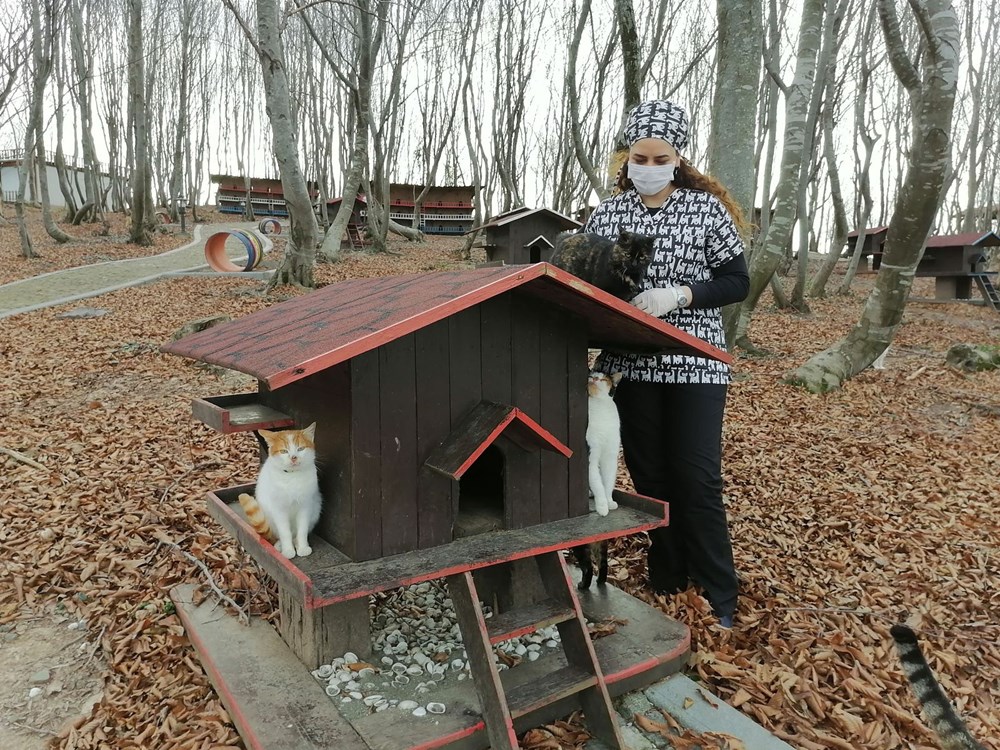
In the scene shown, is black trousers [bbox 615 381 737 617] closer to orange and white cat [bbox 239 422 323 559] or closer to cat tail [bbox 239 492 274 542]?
orange and white cat [bbox 239 422 323 559]

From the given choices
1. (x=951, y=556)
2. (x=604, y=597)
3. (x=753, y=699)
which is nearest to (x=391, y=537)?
(x=604, y=597)

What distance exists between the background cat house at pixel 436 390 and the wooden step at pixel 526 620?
31 centimetres

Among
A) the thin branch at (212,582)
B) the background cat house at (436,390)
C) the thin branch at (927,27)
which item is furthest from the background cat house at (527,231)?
the background cat house at (436,390)

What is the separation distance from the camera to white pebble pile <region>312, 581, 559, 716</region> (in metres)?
2.45

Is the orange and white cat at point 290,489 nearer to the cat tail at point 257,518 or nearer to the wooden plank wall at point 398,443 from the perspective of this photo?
the cat tail at point 257,518

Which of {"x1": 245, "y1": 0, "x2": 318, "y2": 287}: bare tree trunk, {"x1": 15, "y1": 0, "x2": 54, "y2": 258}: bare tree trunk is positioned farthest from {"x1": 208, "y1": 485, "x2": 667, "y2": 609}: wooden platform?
{"x1": 15, "y1": 0, "x2": 54, "y2": 258}: bare tree trunk

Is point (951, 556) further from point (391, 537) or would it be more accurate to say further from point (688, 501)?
point (391, 537)

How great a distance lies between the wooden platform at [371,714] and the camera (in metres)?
2.21

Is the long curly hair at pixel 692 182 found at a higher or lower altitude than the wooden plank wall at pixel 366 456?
higher

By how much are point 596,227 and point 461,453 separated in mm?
1398

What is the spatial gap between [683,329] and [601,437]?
0.62m

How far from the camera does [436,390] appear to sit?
2.29 metres

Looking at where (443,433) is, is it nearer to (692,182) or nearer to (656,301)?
(656,301)

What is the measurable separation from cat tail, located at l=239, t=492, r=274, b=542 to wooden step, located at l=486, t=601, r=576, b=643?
0.84 metres
